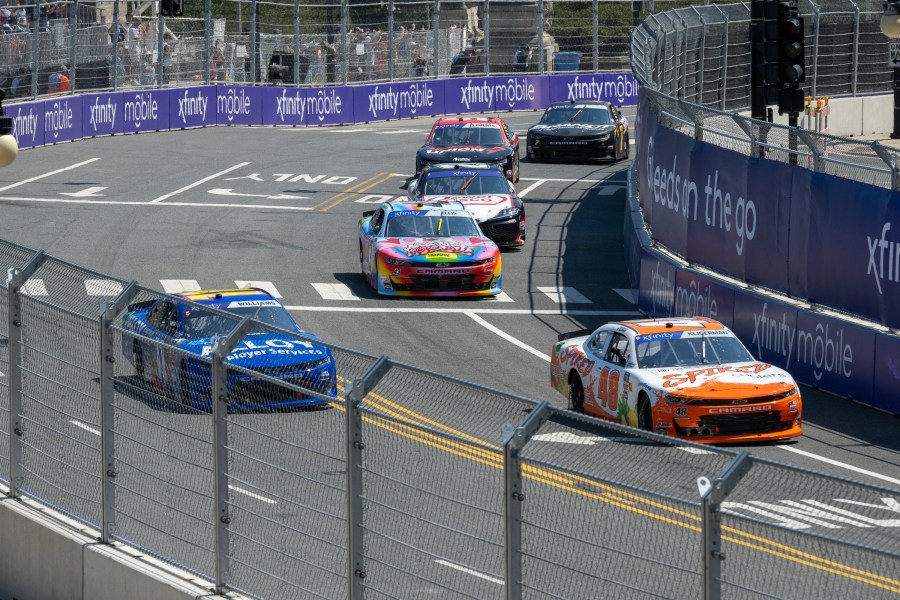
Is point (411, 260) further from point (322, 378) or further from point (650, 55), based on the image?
point (322, 378)

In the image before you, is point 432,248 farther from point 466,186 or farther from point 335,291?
point 466,186

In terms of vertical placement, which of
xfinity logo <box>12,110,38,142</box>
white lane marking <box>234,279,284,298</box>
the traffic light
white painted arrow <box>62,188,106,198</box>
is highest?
the traffic light

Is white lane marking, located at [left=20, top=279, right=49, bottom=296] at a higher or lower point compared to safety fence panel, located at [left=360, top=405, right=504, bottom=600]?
higher

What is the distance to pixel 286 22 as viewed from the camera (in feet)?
160

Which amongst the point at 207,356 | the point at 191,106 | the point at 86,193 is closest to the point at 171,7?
the point at 191,106

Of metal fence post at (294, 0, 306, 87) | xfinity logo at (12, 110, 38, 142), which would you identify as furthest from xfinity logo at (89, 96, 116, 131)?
metal fence post at (294, 0, 306, 87)

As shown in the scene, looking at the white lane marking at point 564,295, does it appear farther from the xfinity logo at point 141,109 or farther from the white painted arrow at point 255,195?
the xfinity logo at point 141,109

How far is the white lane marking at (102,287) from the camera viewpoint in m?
8.63

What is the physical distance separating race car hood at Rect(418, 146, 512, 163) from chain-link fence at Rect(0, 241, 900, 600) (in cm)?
2435

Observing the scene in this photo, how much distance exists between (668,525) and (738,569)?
1.08ft

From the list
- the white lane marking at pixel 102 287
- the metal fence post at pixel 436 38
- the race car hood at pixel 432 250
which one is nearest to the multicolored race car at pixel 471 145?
the race car hood at pixel 432 250

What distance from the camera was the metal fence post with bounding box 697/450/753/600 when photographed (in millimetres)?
5117

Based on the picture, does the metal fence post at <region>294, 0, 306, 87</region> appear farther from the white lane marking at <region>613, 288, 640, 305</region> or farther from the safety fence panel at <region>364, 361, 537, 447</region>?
the safety fence panel at <region>364, 361, 537, 447</region>

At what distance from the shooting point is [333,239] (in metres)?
29.8
